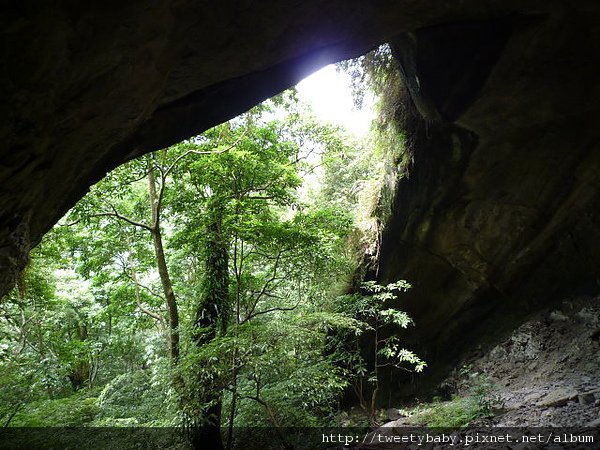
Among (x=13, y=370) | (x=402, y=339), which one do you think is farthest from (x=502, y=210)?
(x=13, y=370)

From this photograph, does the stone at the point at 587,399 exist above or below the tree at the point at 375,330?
below

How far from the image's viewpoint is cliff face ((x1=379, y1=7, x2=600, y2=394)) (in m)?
4.85

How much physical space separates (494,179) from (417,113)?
81.5 inches

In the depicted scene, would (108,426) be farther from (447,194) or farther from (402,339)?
(447,194)

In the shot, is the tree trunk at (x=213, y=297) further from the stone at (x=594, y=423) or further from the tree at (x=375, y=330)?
the stone at (x=594, y=423)

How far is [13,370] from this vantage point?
25.6 ft

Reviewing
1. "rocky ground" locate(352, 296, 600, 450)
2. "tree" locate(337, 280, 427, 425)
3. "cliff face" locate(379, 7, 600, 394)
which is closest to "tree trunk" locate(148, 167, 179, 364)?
"tree" locate(337, 280, 427, 425)

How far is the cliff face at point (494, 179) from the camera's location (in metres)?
4.85

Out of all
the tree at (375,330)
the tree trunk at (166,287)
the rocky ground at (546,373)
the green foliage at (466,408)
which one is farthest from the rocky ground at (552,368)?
the tree trunk at (166,287)

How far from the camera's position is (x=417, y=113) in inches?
283

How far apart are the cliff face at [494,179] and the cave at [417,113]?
1.0 inches

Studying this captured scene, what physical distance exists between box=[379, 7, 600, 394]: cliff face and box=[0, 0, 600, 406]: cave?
1.0 inches

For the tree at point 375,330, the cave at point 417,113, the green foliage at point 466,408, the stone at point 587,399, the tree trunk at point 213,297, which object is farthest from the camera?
the tree at point 375,330

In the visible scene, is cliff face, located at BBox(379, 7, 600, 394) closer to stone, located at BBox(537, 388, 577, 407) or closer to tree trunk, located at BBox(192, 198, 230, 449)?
stone, located at BBox(537, 388, 577, 407)
